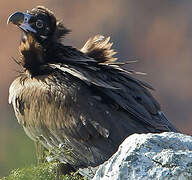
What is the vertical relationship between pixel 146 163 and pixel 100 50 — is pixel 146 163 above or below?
above

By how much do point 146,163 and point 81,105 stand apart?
3.66 m

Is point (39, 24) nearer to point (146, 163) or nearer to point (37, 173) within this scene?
point (37, 173)

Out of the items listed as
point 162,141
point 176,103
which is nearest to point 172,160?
point 162,141

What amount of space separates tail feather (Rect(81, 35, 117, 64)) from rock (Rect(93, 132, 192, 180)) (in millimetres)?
4326

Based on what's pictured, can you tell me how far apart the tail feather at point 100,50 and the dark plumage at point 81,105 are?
0.02 meters

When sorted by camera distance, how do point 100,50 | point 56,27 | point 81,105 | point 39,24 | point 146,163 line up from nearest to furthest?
point 146,163, point 81,105, point 100,50, point 39,24, point 56,27

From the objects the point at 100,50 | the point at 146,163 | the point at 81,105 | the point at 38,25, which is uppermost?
the point at 38,25

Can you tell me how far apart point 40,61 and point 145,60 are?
18.2 metres

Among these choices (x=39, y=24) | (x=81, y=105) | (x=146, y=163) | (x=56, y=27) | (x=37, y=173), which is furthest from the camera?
(x=56, y=27)

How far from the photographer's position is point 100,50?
944cm

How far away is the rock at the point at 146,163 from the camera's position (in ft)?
15.4

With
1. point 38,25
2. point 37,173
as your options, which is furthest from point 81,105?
point 37,173

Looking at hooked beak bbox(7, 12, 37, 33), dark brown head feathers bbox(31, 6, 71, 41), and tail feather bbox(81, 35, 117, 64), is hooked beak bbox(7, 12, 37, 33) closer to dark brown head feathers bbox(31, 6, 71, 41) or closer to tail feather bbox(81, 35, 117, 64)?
dark brown head feathers bbox(31, 6, 71, 41)

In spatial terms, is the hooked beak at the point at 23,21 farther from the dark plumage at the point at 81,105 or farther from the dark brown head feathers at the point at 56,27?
the dark plumage at the point at 81,105
